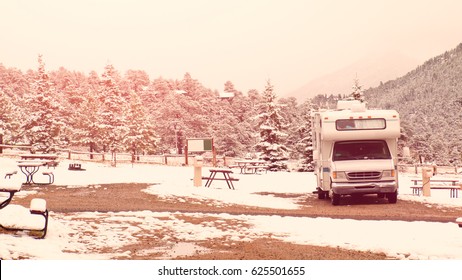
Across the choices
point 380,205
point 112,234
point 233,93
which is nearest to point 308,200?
point 380,205

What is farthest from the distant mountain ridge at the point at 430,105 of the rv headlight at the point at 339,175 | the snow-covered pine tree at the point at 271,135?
the rv headlight at the point at 339,175

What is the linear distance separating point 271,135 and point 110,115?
1232 cm

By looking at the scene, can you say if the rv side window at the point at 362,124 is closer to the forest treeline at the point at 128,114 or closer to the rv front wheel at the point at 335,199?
the rv front wheel at the point at 335,199

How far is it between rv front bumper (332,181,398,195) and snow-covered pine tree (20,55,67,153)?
80.1 feet

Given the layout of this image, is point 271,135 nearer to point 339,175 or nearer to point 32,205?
point 339,175

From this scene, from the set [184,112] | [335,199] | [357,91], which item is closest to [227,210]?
[335,199]

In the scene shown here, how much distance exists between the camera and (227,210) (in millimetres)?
12523

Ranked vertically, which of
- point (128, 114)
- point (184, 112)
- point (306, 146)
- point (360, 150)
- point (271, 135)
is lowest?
point (360, 150)

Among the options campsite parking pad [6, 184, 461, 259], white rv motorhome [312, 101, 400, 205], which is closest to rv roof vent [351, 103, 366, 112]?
white rv motorhome [312, 101, 400, 205]

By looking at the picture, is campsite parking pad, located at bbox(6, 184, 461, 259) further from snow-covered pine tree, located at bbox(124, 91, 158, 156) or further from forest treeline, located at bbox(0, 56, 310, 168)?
snow-covered pine tree, located at bbox(124, 91, 158, 156)

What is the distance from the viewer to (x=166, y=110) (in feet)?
157

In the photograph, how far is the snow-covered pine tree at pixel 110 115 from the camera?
126ft

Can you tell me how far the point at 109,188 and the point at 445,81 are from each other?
126ft

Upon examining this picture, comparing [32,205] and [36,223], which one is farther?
[36,223]
